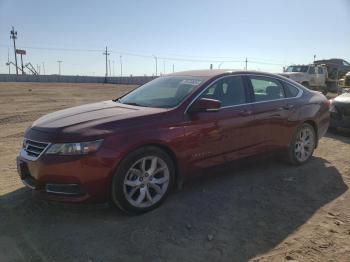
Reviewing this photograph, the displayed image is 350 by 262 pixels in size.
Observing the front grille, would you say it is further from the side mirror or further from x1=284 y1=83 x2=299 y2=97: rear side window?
x1=284 y1=83 x2=299 y2=97: rear side window

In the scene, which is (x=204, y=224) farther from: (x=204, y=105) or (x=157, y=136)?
(x=204, y=105)

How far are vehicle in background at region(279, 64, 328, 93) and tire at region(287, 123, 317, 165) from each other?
52.4 feet

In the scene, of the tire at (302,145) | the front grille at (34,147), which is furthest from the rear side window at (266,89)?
A: the front grille at (34,147)

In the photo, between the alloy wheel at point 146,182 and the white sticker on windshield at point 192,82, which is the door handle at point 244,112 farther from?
the alloy wheel at point 146,182

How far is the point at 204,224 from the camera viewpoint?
416cm

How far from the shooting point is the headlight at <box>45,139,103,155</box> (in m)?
3.97

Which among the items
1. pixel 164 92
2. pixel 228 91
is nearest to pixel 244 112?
pixel 228 91

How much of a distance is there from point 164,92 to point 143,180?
1.44 meters

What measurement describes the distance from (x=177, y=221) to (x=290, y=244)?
1.19 metres

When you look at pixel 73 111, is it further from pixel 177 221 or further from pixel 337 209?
pixel 337 209

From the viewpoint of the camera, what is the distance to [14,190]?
507cm

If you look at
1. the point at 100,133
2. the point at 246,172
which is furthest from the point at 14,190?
the point at 246,172

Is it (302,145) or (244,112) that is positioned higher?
(244,112)

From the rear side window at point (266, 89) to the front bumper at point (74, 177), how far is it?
8.70 ft
